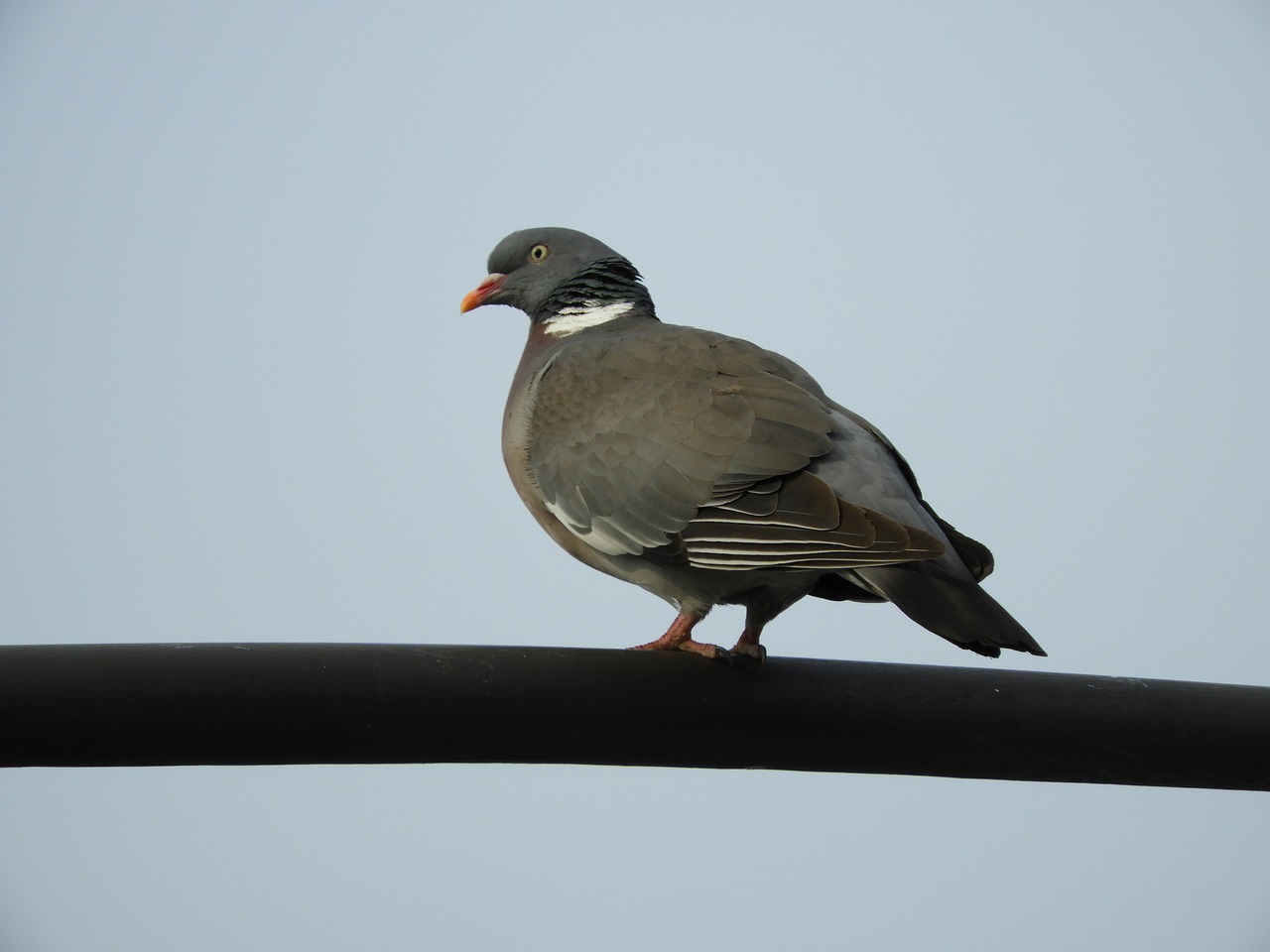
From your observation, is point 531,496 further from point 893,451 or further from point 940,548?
point 940,548

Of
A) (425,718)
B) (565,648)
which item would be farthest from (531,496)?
(425,718)

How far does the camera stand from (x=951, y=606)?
2.47 m

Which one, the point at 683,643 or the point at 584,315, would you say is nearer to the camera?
the point at 683,643

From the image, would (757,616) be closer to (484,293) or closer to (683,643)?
(683,643)

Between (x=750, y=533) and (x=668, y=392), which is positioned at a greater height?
(x=668, y=392)

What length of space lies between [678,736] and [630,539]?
84cm

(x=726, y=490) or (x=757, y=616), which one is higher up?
(x=726, y=490)

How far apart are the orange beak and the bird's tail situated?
2.14 meters

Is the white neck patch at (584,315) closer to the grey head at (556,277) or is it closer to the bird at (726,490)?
the grey head at (556,277)

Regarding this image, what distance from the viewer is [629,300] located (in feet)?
13.3

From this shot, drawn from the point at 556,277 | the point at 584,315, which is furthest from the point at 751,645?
the point at 556,277

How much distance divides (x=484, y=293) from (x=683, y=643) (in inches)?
75.6

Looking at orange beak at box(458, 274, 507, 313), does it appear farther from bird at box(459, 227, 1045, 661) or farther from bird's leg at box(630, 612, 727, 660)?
bird's leg at box(630, 612, 727, 660)

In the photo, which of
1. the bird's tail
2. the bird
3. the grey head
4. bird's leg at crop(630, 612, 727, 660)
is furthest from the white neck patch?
the bird's tail
